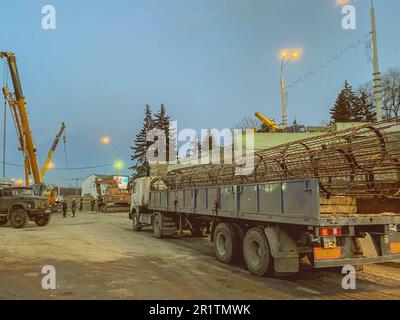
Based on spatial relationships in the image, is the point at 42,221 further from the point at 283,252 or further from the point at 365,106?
the point at 365,106

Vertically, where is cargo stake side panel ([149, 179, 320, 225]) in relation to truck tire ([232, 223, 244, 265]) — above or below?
above

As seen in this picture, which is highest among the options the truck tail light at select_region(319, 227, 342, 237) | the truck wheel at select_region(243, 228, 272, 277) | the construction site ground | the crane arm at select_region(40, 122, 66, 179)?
the crane arm at select_region(40, 122, 66, 179)

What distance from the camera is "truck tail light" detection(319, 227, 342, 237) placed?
22.6 ft

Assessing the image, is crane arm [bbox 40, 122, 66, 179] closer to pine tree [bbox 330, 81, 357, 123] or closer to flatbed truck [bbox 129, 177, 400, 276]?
flatbed truck [bbox 129, 177, 400, 276]

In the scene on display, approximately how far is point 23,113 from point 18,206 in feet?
26.4

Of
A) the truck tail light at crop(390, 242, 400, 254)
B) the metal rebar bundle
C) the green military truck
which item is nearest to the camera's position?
the metal rebar bundle

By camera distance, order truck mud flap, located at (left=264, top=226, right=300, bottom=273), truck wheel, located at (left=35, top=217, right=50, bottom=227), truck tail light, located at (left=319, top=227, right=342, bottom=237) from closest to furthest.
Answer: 1. truck tail light, located at (left=319, top=227, right=342, bottom=237)
2. truck mud flap, located at (left=264, top=226, right=300, bottom=273)
3. truck wheel, located at (left=35, top=217, right=50, bottom=227)

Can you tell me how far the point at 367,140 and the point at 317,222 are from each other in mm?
1803

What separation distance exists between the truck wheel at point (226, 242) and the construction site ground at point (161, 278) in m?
0.25

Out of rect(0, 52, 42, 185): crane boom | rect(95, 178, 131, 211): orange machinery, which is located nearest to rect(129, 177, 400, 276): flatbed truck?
rect(0, 52, 42, 185): crane boom

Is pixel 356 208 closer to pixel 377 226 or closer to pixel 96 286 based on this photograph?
pixel 377 226

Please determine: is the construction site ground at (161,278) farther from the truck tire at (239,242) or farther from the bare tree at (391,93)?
the bare tree at (391,93)

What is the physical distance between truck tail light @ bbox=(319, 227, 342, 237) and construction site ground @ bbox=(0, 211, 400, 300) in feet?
3.60

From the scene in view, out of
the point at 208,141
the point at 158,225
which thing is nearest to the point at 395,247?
the point at 158,225
